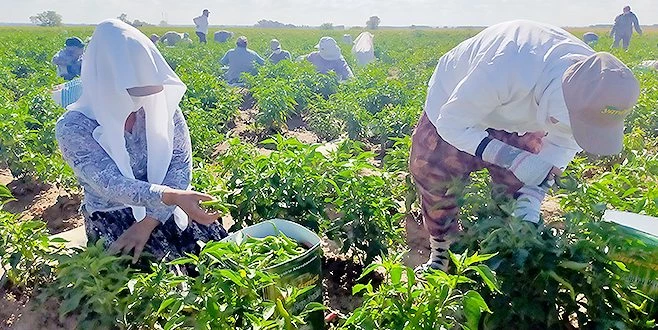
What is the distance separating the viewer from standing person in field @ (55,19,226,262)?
7.54 feet

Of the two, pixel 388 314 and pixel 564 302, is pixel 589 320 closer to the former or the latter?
pixel 564 302

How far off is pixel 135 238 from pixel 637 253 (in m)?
1.88

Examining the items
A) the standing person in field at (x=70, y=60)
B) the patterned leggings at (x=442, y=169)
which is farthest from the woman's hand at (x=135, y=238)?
the standing person in field at (x=70, y=60)

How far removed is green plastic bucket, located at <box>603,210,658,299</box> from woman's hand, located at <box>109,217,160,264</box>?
1749 mm

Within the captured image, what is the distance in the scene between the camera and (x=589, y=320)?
1854 mm

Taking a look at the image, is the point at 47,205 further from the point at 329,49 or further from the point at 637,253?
the point at 329,49

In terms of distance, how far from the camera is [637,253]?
5.70ft

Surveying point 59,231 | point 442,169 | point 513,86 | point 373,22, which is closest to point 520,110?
point 513,86

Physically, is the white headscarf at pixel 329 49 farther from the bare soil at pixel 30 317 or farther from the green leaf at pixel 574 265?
the green leaf at pixel 574 265

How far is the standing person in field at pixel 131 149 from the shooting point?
230cm

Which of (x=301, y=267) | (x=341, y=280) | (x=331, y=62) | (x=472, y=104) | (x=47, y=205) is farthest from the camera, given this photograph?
(x=331, y=62)

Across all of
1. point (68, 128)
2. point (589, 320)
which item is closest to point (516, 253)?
point (589, 320)

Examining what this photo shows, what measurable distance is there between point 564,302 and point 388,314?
69cm

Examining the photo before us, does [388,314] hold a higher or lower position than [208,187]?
higher
